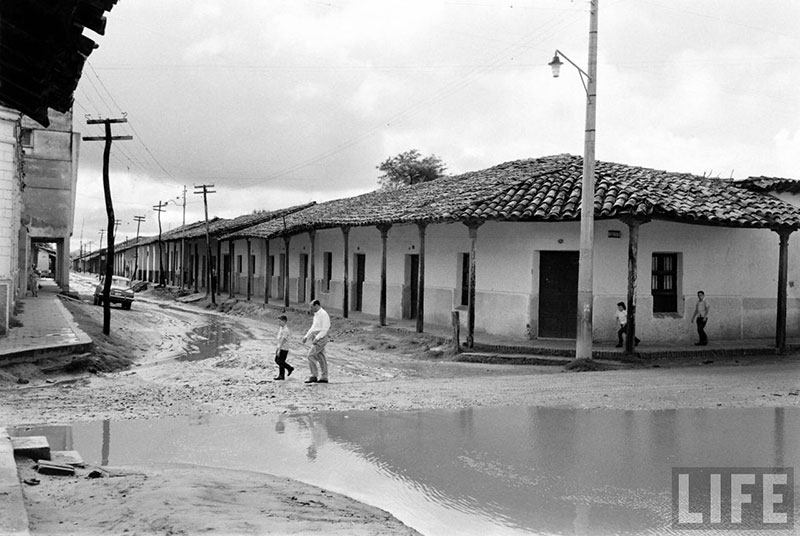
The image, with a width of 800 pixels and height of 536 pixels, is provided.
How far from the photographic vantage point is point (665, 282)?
16625mm

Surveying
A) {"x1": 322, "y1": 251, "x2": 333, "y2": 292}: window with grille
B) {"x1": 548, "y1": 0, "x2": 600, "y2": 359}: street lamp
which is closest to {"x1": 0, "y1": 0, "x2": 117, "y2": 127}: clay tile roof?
{"x1": 548, "y1": 0, "x2": 600, "y2": 359}: street lamp

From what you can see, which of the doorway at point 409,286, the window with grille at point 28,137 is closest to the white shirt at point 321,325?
the doorway at point 409,286

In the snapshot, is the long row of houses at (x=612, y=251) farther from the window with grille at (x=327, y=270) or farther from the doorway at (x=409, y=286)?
the window with grille at (x=327, y=270)

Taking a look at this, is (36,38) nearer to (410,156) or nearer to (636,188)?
(636,188)

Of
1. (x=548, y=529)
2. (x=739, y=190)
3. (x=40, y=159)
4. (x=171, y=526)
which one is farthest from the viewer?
(x=40, y=159)

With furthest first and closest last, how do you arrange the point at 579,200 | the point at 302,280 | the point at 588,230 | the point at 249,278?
the point at 249,278, the point at 302,280, the point at 579,200, the point at 588,230

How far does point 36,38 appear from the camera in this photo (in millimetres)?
4758

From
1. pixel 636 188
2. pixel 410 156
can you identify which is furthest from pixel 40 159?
pixel 636 188

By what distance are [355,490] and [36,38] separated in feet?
14.8

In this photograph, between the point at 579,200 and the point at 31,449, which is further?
the point at 579,200

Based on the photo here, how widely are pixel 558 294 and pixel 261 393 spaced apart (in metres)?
8.24

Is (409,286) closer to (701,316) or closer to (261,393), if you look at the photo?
(701,316)

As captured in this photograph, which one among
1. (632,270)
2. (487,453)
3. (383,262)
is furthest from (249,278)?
(487,453)

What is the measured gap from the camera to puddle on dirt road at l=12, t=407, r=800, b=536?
18.9 feet
